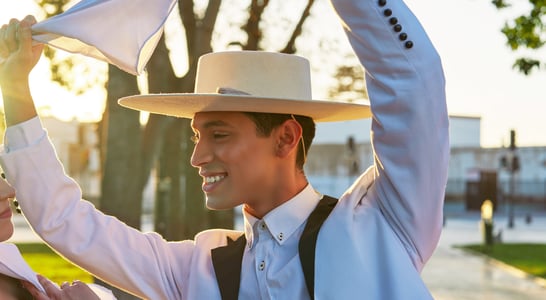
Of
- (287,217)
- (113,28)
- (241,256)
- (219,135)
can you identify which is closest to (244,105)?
(219,135)

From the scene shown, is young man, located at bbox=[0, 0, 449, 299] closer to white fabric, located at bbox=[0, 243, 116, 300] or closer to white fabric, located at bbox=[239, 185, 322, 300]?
white fabric, located at bbox=[239, 185, 322, 300]

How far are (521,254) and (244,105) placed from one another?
915 inches

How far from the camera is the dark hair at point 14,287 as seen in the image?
9.14 feet

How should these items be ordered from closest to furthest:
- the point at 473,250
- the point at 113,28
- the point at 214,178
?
the point at 113,28 → the point at 214,178 → the point at 473,250

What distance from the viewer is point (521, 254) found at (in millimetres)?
25234

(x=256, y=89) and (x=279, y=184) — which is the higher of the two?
(x=256, y=89)

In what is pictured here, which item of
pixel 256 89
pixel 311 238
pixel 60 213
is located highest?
pixel 256 89

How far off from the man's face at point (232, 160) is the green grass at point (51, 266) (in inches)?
449

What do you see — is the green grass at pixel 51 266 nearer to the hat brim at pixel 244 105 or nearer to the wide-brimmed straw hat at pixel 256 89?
the hat brim at pixel 244 105

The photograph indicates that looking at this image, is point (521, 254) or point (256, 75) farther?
point (521, 254)

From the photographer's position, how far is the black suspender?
Answer: 2967 millimetres

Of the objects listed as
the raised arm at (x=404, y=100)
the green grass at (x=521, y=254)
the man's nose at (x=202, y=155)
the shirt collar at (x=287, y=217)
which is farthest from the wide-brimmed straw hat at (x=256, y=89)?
the green grass at (x=521, y=254)

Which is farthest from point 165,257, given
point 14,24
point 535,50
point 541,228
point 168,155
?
point 541,228

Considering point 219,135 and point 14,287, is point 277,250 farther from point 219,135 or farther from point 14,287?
point 14,287
